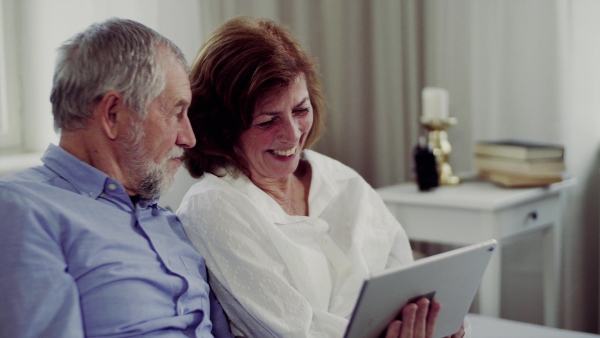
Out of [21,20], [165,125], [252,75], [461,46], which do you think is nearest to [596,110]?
[461,46]

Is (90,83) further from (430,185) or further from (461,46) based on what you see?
(461,46)

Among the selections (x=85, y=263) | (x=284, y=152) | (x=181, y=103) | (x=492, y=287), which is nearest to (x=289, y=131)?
(x=284, y=152)

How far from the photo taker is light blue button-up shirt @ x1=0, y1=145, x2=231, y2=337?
1101 mm

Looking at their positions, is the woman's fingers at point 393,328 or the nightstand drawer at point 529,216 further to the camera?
the nightstand drawer at point 529,216

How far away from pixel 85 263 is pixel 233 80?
1.54 ft

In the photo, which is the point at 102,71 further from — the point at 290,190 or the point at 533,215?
the point at 533,215

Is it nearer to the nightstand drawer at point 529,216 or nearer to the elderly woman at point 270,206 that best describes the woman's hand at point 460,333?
the elderly woman at point 270,206

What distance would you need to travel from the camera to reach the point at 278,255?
141cm

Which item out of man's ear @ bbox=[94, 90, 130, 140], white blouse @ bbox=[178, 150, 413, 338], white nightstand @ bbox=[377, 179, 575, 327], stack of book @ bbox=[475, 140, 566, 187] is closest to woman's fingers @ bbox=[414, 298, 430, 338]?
white blouse @ bbox=[178, 150, 413, 338]

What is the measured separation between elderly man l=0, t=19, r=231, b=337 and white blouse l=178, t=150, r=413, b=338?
0.20 feet

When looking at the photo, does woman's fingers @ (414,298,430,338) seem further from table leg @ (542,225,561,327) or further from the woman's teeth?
table leg @ (542,225,561,327)

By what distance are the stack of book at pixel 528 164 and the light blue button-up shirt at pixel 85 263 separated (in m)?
Result: 1.28

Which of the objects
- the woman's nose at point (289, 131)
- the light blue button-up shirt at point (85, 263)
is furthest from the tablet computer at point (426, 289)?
the woman's nose at point (289, 131)

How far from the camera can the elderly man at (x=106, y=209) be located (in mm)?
1112
